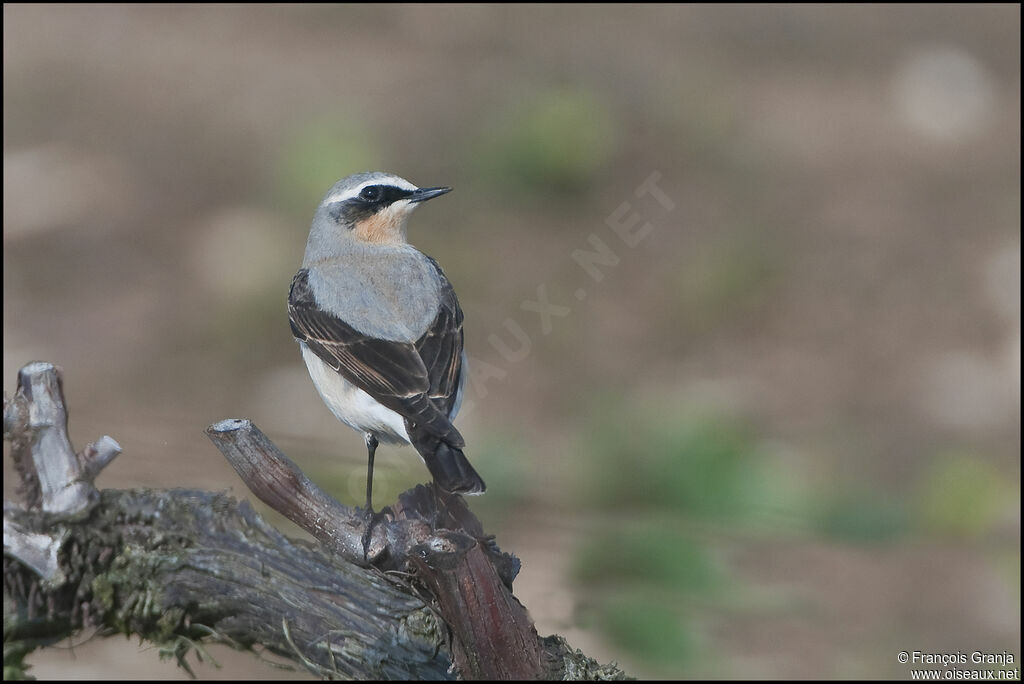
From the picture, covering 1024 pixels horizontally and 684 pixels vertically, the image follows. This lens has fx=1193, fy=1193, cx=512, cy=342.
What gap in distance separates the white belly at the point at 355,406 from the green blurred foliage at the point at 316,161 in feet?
20.3

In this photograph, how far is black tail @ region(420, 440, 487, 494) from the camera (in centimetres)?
428

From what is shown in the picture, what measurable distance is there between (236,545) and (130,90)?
10.5 metres

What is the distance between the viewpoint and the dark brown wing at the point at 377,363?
4840mm

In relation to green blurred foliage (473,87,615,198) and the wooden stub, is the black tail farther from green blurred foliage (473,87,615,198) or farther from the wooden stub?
green blurred foliage (473,87,615,198)

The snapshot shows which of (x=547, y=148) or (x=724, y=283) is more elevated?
(x=547, y=148)

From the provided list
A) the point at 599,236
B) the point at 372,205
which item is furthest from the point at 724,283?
the point at 372,205

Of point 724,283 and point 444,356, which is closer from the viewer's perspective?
point 444,356

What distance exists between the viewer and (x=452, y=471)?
439cm

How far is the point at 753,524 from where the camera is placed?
29.7ft

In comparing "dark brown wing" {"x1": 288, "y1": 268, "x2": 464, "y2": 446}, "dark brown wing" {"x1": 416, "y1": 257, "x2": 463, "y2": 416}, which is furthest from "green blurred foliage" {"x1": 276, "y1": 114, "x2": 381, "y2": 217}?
"dark brown wing" {"x1": 416, "y1": 257, "x2": 463, "y2": 416}

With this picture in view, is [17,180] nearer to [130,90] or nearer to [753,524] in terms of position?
[130,90]

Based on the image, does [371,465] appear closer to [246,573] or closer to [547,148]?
[246,573]

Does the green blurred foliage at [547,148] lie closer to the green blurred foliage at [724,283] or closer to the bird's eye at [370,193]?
the green blurred foliage at [724,283]

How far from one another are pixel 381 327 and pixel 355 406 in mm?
373
